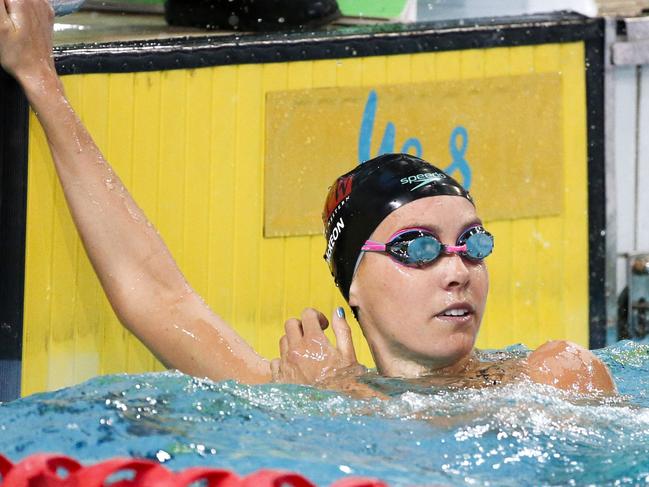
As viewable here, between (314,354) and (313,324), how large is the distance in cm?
7

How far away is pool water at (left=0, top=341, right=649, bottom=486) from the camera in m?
2.14

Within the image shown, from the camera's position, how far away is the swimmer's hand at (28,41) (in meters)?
2.96

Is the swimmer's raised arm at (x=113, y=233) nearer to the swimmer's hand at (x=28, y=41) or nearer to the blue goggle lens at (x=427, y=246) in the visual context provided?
the swimmer's hand at (x=28, y=41)

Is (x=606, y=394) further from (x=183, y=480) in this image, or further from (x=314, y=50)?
(x=314, y=50)

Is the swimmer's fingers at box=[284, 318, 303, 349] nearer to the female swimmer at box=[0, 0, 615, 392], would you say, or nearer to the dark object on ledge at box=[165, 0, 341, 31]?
the female swimmer at box=[0, 0, 615, 392]

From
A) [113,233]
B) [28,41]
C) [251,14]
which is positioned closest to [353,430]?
[113,233]

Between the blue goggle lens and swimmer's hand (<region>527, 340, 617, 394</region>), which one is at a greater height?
the blue goggle lens

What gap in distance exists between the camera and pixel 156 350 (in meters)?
2.93

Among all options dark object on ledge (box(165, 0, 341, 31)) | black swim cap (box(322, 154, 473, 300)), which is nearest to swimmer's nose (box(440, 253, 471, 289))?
black swim cap (box(322, 154, 473, 300))

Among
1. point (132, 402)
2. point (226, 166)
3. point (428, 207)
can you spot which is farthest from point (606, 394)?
point (226, 166)

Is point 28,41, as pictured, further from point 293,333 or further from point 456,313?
point 456,313

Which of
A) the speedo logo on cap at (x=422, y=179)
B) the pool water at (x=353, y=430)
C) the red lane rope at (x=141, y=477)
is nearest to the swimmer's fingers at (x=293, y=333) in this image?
the pool water at (x=353, y=430)

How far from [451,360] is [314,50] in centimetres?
151

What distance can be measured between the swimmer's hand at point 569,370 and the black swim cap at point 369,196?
39cm
